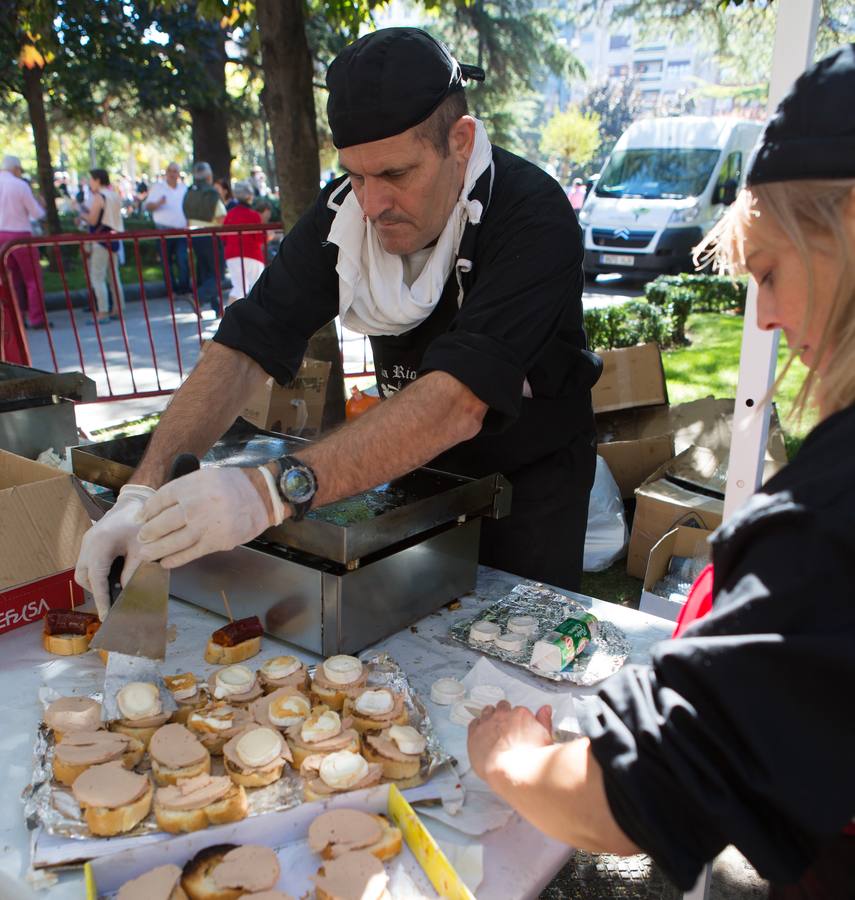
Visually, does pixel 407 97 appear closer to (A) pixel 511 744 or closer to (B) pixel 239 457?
(B) pixel 239 457

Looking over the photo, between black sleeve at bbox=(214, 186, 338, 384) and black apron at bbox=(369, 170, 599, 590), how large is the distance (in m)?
0.21

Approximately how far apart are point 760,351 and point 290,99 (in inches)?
139

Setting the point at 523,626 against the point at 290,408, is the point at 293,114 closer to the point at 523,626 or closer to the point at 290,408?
the point at 290,408

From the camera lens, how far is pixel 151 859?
111cm

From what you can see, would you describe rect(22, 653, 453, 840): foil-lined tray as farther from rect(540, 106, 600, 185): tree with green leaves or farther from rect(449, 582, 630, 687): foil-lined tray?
Result: rect(540, 106, 600, 185): tree with green leaves

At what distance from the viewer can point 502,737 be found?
1191 millimetres

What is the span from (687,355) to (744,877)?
6.07 meters

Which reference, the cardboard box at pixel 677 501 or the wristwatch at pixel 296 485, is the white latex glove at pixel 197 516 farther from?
the cardboard box at pixel 677 501

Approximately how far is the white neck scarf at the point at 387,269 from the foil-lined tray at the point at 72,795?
938mm

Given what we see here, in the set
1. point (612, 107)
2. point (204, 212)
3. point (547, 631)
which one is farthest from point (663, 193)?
point (612, 107)

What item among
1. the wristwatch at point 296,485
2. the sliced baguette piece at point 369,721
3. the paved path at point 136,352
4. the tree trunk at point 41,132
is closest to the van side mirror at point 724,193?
the paved path at point 136,352

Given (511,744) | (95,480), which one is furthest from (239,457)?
(511,744)

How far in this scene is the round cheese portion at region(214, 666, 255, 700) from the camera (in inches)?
57.2

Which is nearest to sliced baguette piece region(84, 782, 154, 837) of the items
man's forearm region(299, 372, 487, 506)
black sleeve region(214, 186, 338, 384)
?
man's forearm region(299, 372, 487, 506)
